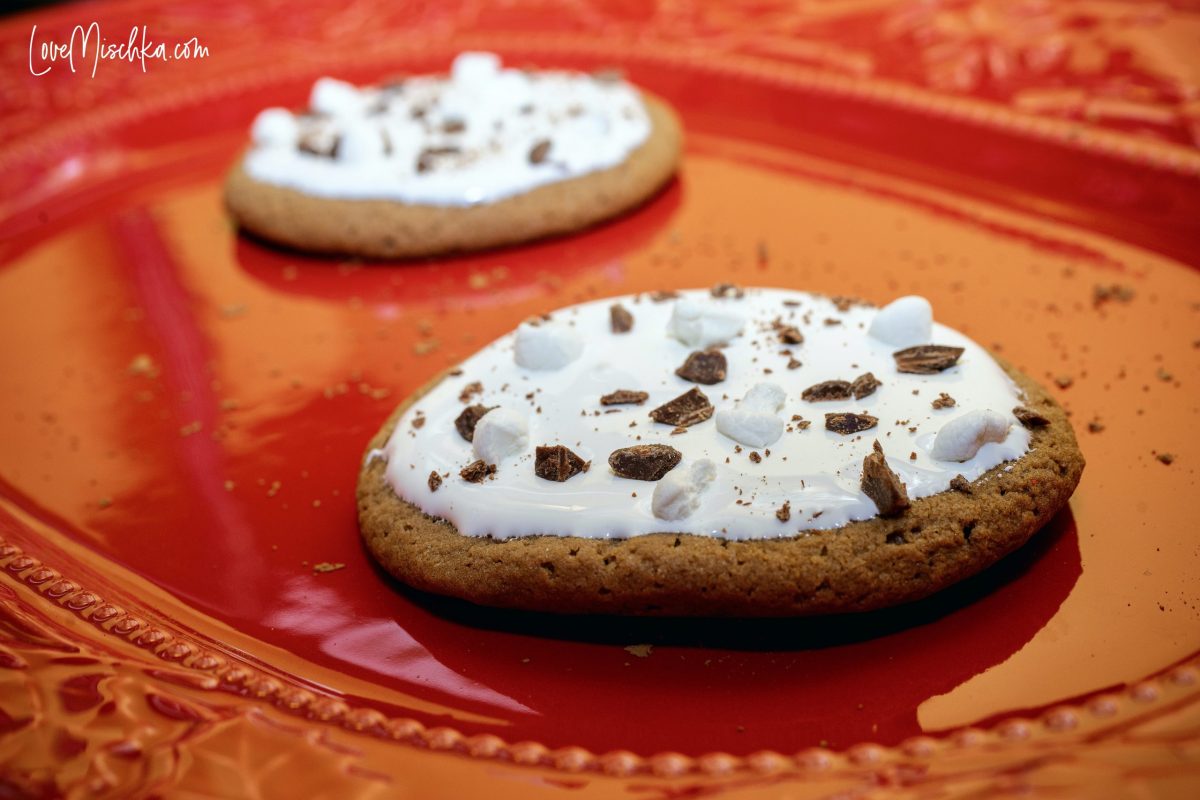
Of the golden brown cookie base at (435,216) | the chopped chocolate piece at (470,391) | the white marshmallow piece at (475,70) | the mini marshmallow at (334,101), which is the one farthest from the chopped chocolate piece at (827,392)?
the mini marshmallow at (334,101)

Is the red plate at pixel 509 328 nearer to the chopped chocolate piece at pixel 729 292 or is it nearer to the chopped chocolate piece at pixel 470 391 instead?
the chopped chocolate piece at pixel 470 391

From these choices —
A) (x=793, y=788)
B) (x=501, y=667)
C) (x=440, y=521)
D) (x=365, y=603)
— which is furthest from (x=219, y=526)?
(x=793, y=788)

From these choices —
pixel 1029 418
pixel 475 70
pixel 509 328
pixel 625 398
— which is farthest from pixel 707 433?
pixel 475 70

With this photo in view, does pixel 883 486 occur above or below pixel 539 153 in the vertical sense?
below

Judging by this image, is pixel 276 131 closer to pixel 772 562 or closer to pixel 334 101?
pixel 334 101

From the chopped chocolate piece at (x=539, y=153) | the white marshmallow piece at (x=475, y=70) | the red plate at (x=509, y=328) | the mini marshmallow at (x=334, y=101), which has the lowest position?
the red plate at (x=509, y=328)

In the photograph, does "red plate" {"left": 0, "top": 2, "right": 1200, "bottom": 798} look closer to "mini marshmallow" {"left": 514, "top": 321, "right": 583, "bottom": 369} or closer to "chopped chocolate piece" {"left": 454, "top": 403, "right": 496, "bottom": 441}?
"chopped chocolate piece" {"left": 454, "top": 403, "right": 496, "bottom": 441}
